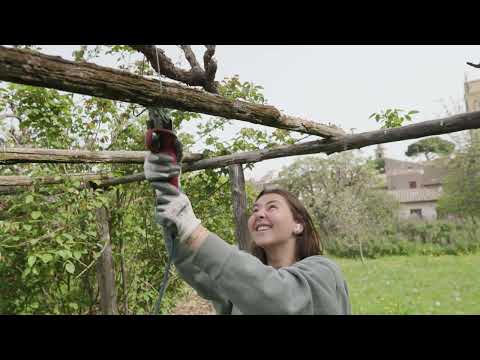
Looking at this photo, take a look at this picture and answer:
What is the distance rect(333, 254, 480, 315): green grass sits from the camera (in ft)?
20.5

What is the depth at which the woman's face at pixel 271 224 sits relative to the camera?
1396mm

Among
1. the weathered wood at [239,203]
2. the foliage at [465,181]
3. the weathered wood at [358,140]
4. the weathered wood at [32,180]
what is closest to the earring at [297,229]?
the weathered wood at [358,140]

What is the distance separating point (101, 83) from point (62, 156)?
159 cm

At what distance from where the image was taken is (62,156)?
2613 millimetres

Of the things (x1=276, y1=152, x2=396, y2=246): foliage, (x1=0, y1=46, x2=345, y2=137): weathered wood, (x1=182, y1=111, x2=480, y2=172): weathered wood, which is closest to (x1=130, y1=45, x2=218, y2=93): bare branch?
(x1=0, y1=46, x2=345, y2=137): weathered wood

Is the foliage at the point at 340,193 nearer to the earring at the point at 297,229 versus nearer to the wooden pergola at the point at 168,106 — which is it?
the wooden pergola at the point at 168,106

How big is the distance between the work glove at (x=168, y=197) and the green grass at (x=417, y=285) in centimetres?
554

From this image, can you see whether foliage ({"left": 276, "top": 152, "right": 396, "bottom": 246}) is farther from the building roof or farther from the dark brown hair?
the dark brown hair

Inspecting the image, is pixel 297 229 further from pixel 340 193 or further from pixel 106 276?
pixel 340 193

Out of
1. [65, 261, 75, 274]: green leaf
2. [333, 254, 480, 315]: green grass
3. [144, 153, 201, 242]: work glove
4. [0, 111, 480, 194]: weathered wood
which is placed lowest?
[333, 254, 480, 315]: green grass

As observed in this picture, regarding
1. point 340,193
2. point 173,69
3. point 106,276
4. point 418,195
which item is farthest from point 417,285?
point 418,195
